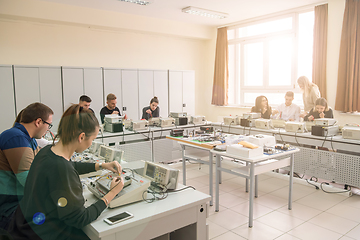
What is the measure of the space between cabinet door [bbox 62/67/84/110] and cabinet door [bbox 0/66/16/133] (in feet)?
2.88

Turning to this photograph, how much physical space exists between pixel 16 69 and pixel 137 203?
4246mm

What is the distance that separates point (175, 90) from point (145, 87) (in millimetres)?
905

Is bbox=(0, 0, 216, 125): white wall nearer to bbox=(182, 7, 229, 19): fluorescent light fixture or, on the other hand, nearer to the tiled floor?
bbox=(182, 7, 229, 19): fluorescent light fixture

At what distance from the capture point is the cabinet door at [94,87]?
5.46m

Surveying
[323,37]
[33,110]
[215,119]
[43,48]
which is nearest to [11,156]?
[33,110]

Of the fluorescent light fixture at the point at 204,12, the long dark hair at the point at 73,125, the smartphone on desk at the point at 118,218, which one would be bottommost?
→ the smartphone on desk at the point at 118,218

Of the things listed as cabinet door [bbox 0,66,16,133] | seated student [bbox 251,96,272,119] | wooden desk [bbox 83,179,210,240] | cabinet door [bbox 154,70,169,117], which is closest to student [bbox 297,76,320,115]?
seated student [bbox 251,96,272,119]

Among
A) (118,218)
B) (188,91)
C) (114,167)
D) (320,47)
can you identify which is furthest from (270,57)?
(118,218)

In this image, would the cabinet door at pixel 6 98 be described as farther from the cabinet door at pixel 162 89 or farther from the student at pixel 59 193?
the student at pixel 59 193

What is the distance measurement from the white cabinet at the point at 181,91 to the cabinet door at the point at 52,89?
104 inches

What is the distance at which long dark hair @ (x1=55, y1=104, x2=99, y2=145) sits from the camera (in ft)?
4.61

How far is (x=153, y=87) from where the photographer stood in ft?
21.0

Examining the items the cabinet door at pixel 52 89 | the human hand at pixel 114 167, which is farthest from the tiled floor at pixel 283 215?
the cabinet door at pixel 52 89

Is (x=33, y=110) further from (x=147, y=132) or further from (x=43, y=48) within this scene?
(x=43, y=48)
